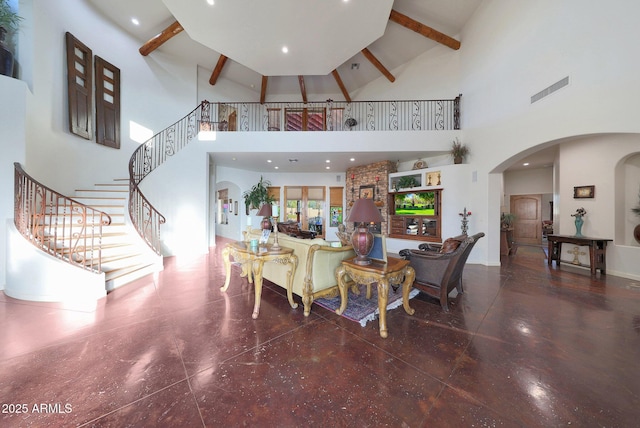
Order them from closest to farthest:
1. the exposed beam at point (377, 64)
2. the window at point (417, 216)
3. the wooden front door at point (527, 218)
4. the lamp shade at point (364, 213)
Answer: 1. the lamp shade at point (364, 213)
2. the window at point (417, 216)
3. the exposed beam at point (377, 64)
4. the wooden front door at point (527, 218)

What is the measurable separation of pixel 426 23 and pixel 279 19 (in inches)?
172

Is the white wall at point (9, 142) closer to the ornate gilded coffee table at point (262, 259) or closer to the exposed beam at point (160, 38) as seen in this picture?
the ornate gilded coffee table at point (262, 259)

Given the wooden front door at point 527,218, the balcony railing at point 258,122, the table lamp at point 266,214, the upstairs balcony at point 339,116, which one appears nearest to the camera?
the table lamp at point 266,214

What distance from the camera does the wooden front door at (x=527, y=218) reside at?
902cm

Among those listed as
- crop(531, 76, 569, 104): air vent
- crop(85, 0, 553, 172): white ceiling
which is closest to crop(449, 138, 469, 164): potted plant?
crop(85, 0, 553, 172): white ceiling

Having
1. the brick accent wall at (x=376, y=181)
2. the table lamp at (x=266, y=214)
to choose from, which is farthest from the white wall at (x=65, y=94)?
the brick accent wall at (x=376, y=181)

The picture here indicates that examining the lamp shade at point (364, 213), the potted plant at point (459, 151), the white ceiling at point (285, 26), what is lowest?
the lamp shade at point (364, 213)

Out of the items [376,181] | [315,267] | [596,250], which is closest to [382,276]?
[315,267]

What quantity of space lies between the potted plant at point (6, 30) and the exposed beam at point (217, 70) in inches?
176

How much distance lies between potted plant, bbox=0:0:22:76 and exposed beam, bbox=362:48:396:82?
797 cm

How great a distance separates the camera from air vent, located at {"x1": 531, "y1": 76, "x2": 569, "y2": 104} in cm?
379

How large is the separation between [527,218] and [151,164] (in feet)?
46.1

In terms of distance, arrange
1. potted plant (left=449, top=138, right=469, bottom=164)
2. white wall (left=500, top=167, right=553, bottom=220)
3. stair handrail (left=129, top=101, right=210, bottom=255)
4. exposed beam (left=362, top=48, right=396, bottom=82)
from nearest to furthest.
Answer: stair handrail (left=129, top=101, right=210, bottom=255) → potted plant (left=449, top=138, right=469, bottom=164) → exposed beam (left=362, top=48, right=396, bottom=82) → white wall (left=500, top=167, right=553, bottom=220)

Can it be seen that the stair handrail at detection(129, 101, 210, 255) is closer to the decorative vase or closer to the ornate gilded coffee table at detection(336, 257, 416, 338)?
the ornate gilded coffee table at detection(336, 257, 416, 338)
